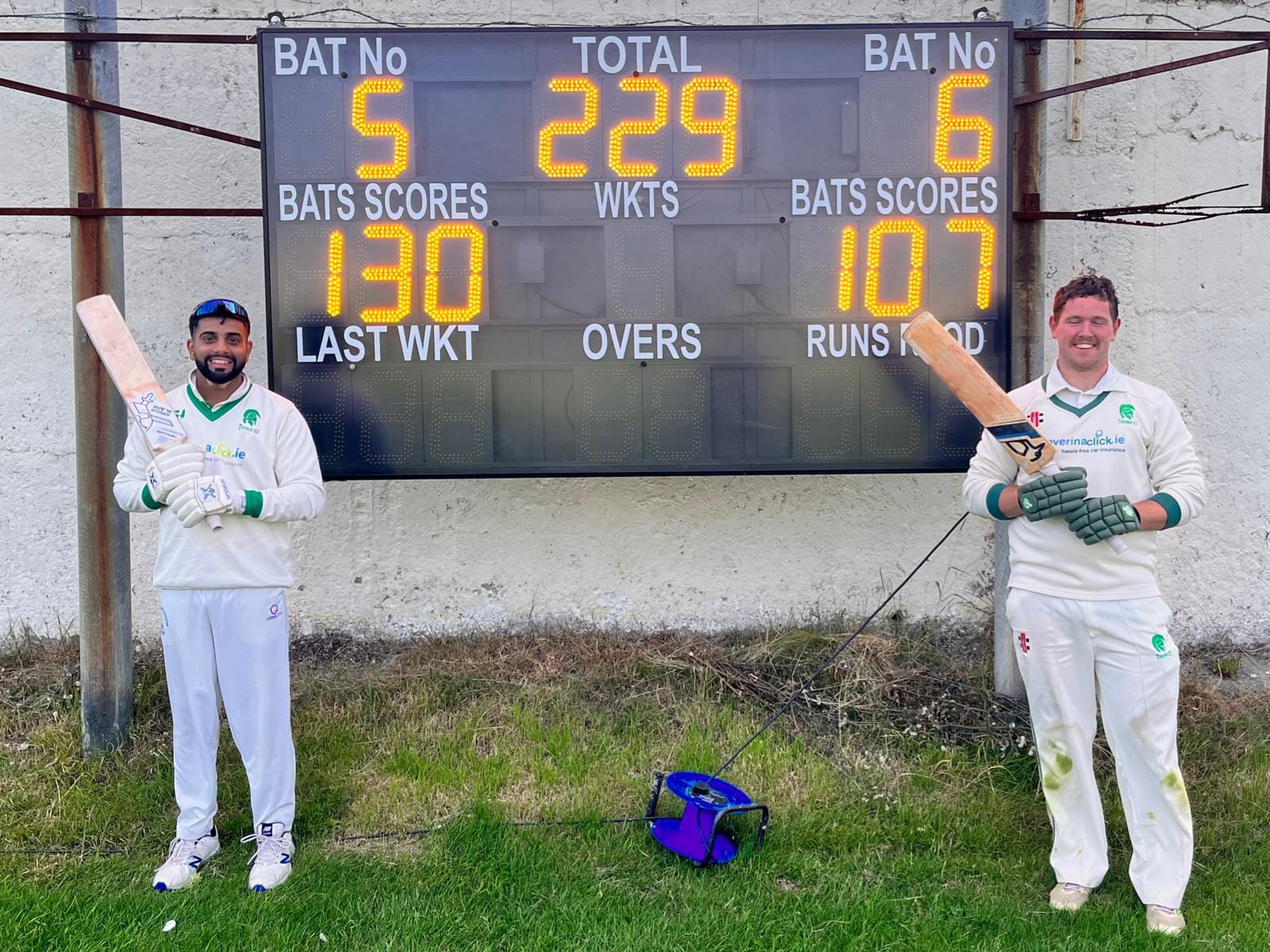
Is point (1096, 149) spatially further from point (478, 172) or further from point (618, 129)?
point (478, 172)

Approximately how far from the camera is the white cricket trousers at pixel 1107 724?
3055mm

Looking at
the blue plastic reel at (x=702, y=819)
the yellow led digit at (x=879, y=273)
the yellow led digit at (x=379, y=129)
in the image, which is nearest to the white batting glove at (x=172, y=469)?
the yellow led digit at (x=379, y=129)

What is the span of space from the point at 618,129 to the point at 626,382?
1.02 meters

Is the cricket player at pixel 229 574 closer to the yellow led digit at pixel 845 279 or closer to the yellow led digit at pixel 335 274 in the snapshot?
the yellow led digit at pixel 335 274

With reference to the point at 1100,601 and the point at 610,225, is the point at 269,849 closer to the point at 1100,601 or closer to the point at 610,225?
Answer: the point at 610,225

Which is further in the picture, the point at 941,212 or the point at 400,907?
the point at 941,212

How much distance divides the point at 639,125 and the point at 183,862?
3.21m

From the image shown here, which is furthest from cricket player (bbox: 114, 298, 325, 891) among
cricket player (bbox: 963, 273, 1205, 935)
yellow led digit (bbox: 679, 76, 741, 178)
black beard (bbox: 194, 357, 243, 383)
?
cricket player (bbox: 963, 273, 1205, 935)

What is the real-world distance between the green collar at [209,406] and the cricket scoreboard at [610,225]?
2.17 ft

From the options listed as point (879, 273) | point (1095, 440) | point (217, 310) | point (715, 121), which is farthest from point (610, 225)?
point (1095, 440)

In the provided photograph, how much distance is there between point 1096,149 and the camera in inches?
198

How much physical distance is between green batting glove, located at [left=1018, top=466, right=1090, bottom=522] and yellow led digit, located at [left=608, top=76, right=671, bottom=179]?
6.50 feet

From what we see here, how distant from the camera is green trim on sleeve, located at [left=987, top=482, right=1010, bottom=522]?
10.6 feet

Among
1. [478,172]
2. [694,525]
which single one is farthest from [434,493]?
[478,172]
